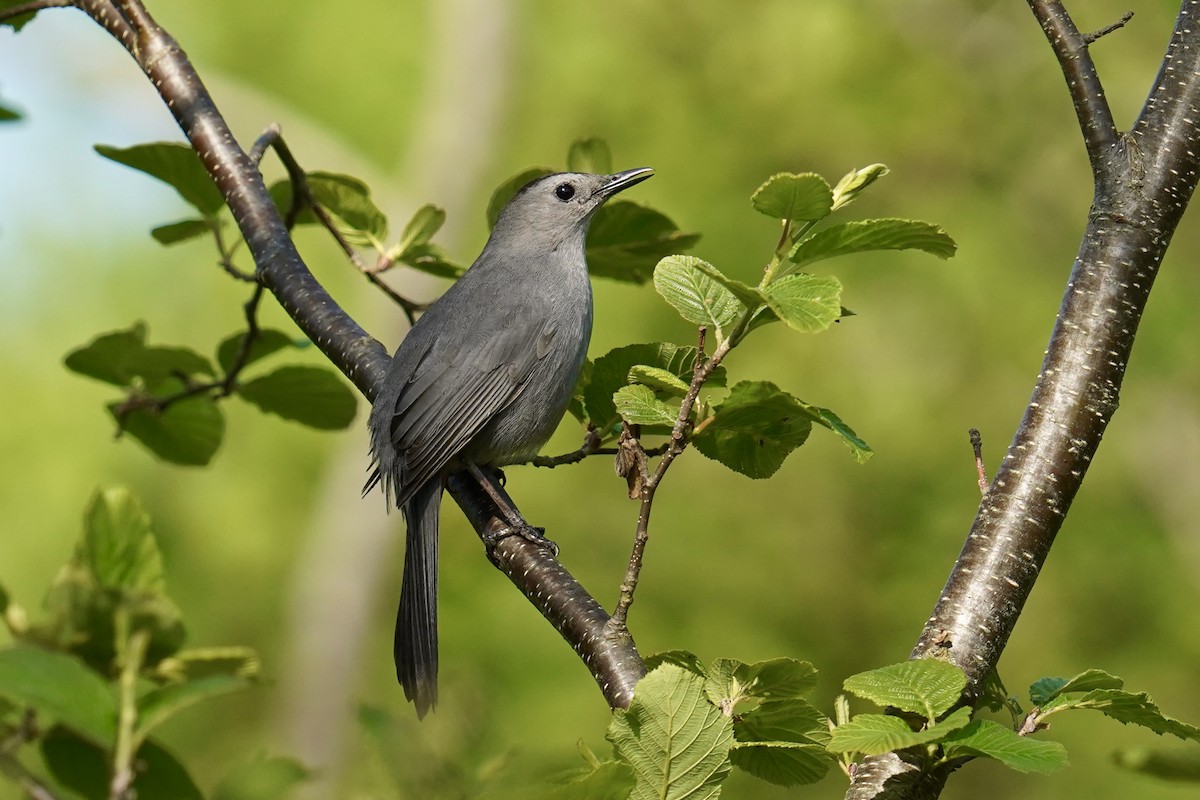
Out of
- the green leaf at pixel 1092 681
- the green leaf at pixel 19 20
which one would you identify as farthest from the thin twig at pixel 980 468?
the green leaf at pixel 19 20

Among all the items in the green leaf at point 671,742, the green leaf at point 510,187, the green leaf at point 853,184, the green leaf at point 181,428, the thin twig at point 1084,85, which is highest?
the green leaf at point 510,187

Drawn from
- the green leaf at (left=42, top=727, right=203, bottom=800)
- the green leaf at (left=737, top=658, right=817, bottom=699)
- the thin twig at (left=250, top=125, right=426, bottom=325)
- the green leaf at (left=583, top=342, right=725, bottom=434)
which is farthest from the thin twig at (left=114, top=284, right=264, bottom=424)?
the green leaf at (left=737, top=658, right=817, bottom=699)

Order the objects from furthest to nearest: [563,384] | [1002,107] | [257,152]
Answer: [1002,107], [563,384], [257,152]

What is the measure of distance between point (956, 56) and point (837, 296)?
10289 mm

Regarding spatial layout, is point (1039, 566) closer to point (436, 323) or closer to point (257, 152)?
point (257, 152)

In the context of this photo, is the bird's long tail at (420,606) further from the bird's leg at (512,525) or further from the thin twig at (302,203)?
the thin twig at (302,203)

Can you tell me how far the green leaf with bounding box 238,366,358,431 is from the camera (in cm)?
278

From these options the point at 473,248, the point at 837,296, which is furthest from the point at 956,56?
the point at 837,296

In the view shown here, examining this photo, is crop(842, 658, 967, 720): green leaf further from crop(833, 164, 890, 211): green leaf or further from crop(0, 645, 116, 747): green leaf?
crop(0, 645, 116, 747): green leaf

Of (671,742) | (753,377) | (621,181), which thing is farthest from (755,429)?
(753,377)

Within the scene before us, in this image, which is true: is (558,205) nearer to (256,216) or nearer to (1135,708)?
(256,216)

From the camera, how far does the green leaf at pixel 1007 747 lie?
1.28m

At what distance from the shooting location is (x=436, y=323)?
393 cm

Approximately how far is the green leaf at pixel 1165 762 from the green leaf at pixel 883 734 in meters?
0.20
